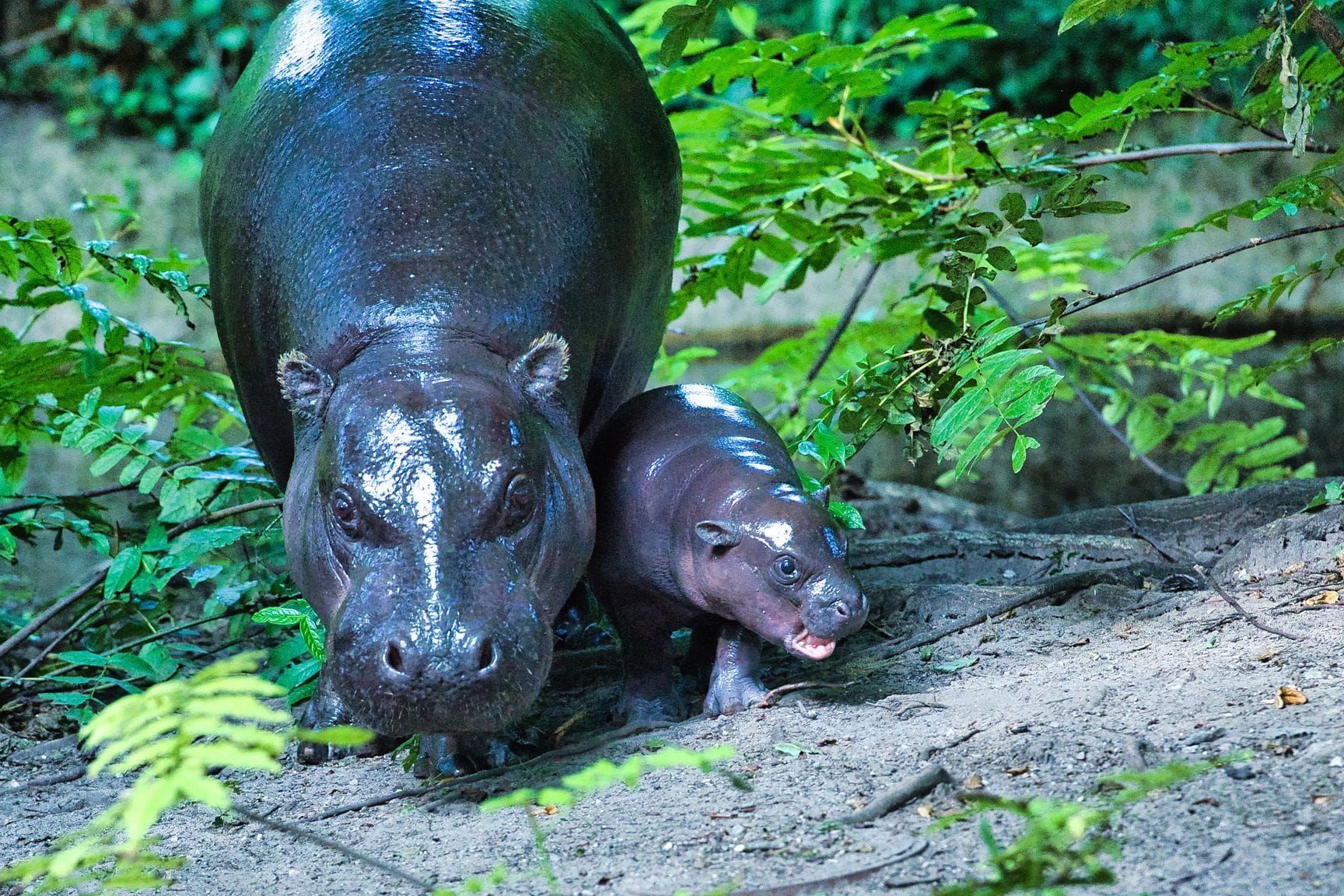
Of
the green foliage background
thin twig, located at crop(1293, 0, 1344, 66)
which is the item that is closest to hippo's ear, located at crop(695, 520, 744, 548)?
the green foliage background

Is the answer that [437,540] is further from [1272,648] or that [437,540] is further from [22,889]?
[1272,648]

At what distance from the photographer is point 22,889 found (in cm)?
281

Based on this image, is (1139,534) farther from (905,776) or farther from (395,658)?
(395,658)

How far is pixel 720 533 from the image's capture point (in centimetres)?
359

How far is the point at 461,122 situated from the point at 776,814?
220 cm

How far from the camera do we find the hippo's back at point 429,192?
12.1ft

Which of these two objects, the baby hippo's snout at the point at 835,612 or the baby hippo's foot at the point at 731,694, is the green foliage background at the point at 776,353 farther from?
the baby hippo's foot at the point at 731,694

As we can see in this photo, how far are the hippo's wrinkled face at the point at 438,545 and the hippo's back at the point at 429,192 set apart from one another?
1.15 feet

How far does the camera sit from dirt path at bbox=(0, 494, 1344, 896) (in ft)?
7.32

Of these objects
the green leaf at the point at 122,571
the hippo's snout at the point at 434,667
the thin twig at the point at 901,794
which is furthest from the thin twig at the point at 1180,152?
the green leaf at the point at 122,571

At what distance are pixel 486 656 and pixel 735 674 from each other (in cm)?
101

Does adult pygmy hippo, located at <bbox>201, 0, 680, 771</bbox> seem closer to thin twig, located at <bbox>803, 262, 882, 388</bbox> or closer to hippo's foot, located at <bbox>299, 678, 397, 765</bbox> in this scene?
hippo's foot, located at <bbox>299, 678, 397, 765</bbox>

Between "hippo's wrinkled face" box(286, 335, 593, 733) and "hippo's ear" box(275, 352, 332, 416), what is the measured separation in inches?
1.5

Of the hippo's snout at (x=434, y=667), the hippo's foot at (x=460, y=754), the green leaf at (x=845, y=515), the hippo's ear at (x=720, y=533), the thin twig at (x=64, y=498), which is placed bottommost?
the thin twig at (x=64, y=498)
